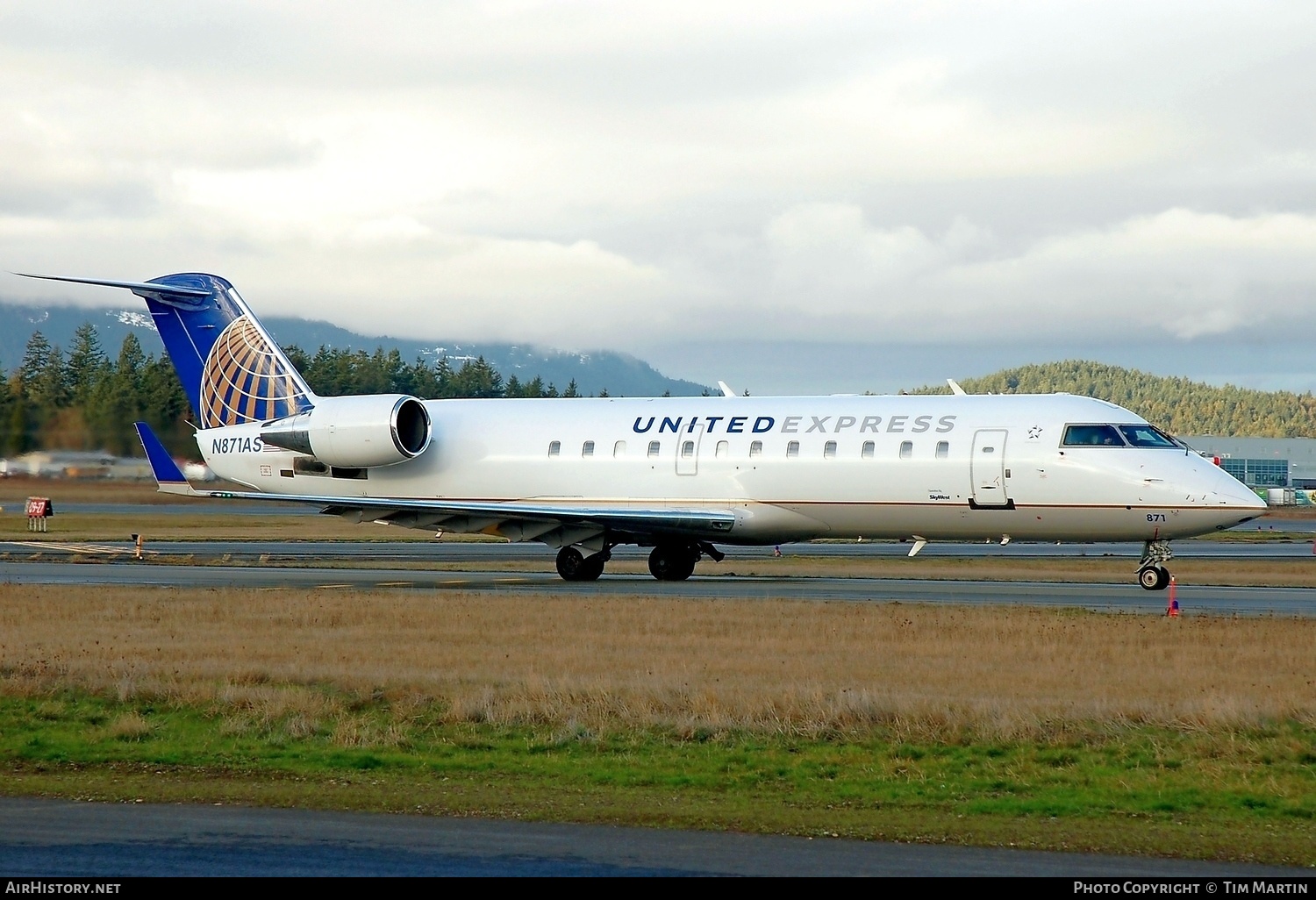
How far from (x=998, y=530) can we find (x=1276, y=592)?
18.5 ft

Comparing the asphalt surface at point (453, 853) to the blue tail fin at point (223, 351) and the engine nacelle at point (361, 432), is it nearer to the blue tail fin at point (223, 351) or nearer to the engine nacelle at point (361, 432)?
the engine nacelle at point (361, 432)

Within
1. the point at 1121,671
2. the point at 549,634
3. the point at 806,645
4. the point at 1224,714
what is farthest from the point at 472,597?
the point at 1224,714

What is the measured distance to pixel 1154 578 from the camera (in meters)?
29.2

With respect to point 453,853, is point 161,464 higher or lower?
higher

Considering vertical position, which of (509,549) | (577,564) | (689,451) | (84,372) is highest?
(84,372)

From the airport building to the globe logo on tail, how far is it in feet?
431

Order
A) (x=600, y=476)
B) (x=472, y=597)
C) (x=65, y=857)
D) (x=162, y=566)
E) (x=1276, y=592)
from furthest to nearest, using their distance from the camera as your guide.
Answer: (x=162, y=566) → (x=600, y=476) → (x=1276, y=592) → (x=472, y=597) → (x=65, y=857)

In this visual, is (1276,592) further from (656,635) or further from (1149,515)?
(656,635)

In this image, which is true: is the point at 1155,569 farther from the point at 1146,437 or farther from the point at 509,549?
the point at 509,549

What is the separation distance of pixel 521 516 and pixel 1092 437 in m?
12.0

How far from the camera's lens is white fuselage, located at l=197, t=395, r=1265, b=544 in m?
29.0

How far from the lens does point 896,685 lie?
16.4 meters

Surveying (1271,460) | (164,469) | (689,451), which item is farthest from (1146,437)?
(1271,460)

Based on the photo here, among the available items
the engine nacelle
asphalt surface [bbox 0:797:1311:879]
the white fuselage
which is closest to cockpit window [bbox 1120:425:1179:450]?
the white fuselage
